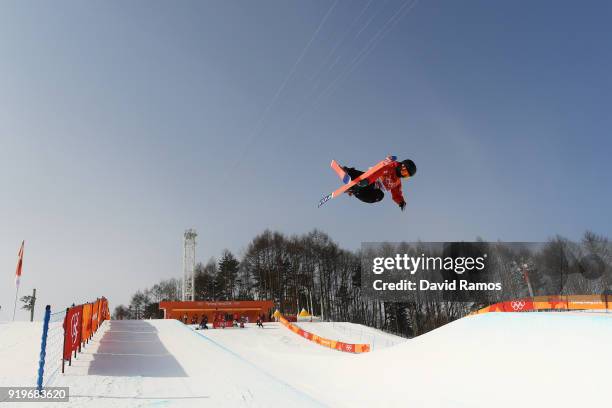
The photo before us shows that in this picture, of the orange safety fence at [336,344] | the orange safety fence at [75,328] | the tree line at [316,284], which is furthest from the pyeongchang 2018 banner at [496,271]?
the orange safety fence at [75,328]

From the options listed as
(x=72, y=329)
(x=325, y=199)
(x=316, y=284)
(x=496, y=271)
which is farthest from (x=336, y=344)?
(x=316, y=284)

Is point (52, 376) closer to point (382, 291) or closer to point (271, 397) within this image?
point (271, 397)

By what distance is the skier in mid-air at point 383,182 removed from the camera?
48.5ft

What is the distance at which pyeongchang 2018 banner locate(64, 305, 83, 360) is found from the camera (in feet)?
34.0

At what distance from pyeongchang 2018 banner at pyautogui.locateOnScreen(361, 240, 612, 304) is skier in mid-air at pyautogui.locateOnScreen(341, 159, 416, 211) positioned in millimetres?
35714

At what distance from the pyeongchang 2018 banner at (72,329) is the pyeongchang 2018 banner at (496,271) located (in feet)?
136

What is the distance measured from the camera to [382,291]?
2534 inches

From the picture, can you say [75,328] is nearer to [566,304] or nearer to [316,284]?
[566,304]

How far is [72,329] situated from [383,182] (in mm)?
10124

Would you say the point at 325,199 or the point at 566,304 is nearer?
the point at 325,199

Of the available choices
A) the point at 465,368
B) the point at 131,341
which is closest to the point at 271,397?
the point at 465,368

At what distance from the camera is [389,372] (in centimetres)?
1364

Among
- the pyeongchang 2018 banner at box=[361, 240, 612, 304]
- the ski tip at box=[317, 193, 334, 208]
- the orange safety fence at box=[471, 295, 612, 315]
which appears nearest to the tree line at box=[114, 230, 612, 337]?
the pyeongchang 2018 banner at box=[361, 240, 612, 304]

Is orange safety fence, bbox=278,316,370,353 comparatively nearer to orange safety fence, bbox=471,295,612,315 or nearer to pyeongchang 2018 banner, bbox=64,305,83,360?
orange safety fence, bbox=471,295,612,315
